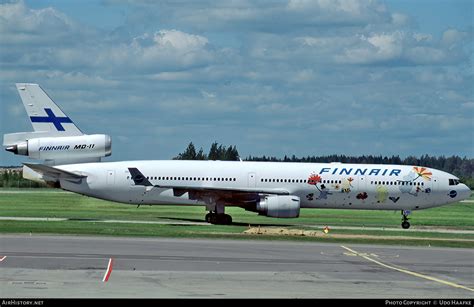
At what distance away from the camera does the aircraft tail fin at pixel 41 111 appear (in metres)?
56.8

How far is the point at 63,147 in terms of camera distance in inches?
2234

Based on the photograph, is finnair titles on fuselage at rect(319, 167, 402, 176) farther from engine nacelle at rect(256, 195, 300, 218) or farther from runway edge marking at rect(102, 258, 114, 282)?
runway edge marking at rect(102, 258, 114, 282)

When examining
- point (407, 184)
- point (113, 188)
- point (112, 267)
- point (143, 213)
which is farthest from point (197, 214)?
point (112, 267)

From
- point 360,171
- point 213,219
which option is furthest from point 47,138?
point 360,171

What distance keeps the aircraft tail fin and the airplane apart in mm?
35

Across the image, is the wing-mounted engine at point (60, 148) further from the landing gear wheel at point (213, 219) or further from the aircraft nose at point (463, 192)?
the aircraft nose at point (463, 192)

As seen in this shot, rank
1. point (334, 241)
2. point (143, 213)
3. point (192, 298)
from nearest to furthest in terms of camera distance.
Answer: point (192, 298), point (334, 241), point (143, 213)

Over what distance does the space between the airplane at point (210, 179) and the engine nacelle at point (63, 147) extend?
6 centimetres

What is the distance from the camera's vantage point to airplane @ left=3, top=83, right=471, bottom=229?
2186 inches

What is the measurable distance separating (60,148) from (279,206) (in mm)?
13453

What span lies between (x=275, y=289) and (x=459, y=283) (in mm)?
5772

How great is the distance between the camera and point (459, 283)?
26625mm

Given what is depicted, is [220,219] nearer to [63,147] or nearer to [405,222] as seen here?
[63,147]

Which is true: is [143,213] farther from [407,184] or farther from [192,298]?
[192,298]
